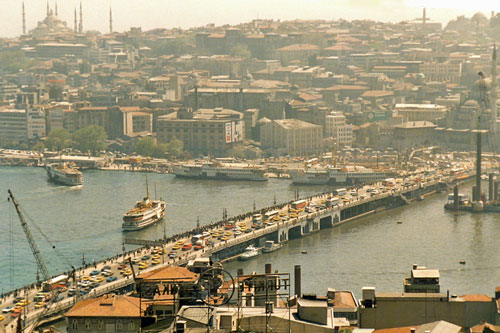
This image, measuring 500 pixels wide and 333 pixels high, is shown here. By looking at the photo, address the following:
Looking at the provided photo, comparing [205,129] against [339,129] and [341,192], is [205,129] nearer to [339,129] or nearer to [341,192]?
[339,129]

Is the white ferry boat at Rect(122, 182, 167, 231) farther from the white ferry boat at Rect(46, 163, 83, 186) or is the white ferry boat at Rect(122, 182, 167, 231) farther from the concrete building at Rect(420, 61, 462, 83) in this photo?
the concrete building at Rect(420, 61, 462, 83)

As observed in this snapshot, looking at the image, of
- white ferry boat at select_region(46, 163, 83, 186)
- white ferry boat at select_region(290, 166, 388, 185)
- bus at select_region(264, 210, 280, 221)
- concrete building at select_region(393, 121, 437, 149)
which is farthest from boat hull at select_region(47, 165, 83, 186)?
concrete building at select_region(393, 121, 437, 149)

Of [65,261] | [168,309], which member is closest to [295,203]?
[65,261]

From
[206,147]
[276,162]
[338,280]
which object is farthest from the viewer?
[206,147]

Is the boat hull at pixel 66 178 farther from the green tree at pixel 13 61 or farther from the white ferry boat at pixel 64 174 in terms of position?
the green tree at pixel 13 61

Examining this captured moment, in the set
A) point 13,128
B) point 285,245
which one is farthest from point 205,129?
point 285,245

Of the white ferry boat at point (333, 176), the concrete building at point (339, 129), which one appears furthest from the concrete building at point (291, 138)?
the white ferry boat at point (333, 176)

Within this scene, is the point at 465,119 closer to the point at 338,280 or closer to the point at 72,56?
the point at 338,280
